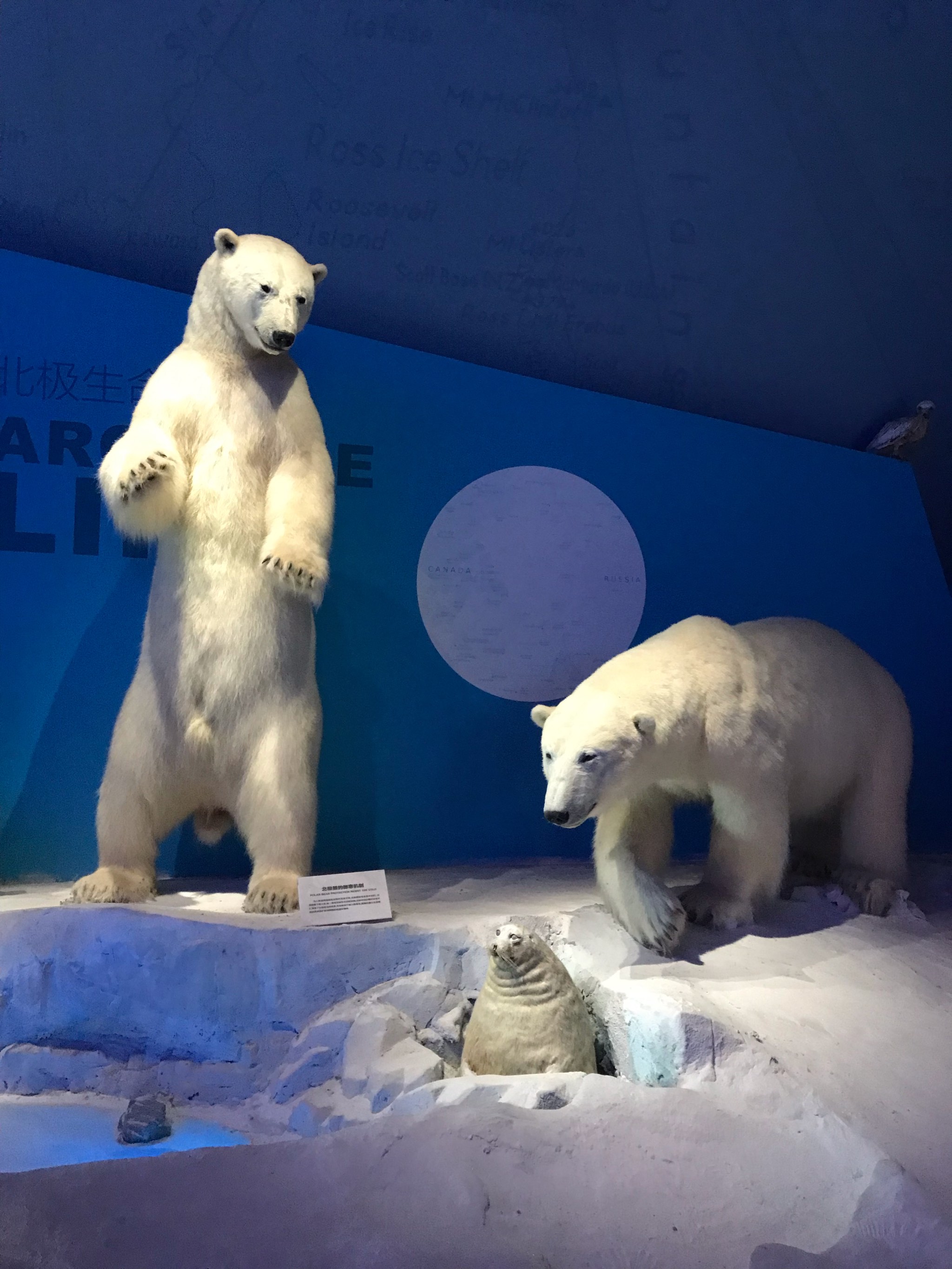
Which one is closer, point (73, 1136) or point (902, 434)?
point (73, 1136)

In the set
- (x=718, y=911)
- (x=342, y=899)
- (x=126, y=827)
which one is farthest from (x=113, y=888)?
(x=718, y=911)

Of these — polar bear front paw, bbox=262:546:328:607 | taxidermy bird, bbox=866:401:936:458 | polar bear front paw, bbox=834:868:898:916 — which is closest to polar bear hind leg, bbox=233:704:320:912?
polar bear front paw, bbox=262:546:328:607

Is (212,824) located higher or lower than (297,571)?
lower

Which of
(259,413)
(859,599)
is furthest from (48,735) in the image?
(859,599)

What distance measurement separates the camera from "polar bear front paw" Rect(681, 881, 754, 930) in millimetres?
2748

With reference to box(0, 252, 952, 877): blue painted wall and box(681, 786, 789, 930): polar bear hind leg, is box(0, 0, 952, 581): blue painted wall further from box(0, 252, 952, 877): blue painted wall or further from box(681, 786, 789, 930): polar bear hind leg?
box(681, 786, 789, 930): polar bear hind leg

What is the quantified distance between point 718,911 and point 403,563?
1686 mm

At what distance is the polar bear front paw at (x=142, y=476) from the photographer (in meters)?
2.62

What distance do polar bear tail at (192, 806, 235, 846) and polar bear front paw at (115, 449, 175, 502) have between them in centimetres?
100

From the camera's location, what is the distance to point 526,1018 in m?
2.33

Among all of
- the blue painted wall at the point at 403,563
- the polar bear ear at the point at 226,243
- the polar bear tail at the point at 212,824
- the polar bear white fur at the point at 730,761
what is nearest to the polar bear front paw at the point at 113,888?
the polar bear tail at the point at 212,824

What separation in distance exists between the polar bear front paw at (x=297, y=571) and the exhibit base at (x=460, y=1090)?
881 millimetres

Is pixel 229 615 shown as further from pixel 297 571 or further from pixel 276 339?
pixel 276 339

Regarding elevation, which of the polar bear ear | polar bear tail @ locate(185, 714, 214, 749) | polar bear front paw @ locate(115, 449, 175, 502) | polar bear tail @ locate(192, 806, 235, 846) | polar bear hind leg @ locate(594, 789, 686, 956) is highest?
the polar bear ear
